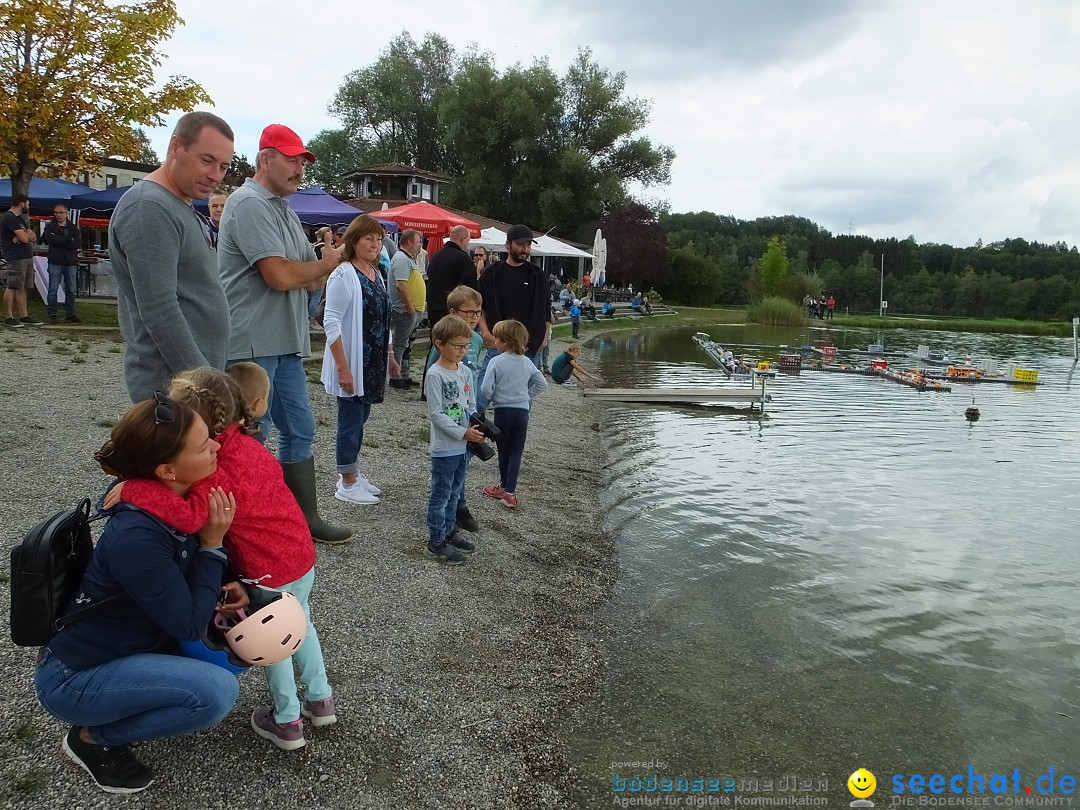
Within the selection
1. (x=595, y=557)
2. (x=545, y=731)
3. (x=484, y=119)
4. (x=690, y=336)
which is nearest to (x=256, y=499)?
(x=545, y=731)

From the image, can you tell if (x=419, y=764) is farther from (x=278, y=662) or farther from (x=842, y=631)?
(x=842, y=631)

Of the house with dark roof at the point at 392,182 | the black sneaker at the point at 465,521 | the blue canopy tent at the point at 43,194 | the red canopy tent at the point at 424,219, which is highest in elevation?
the house with dark roof at the point at 392,182

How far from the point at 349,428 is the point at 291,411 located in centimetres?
103

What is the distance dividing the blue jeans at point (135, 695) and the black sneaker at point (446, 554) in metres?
2.54

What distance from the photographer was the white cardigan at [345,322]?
5.34 meters

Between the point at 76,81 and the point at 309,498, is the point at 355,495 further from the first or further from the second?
the point at 76,81

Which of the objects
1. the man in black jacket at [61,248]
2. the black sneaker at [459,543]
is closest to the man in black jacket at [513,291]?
the black sneaker at [459,543]

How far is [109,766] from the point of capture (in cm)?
271

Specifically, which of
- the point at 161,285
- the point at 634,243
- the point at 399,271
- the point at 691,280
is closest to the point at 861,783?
the point at 161,285

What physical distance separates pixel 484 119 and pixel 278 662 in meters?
50.4

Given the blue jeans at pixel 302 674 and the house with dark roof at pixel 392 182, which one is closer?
the blue jeans at pixel 302 674

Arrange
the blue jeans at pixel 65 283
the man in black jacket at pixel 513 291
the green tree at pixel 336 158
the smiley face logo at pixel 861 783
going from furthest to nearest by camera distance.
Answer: the green tree at pixel 336 158 < the blue jeans at pixel 65 283 < the man in black jacket at pixel 513 291 < the smiley face logo at pixel 861 783

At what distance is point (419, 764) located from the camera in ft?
10.5

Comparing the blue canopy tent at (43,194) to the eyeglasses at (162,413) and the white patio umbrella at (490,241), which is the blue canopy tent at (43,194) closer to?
the white patio umbrella at (490,241)
